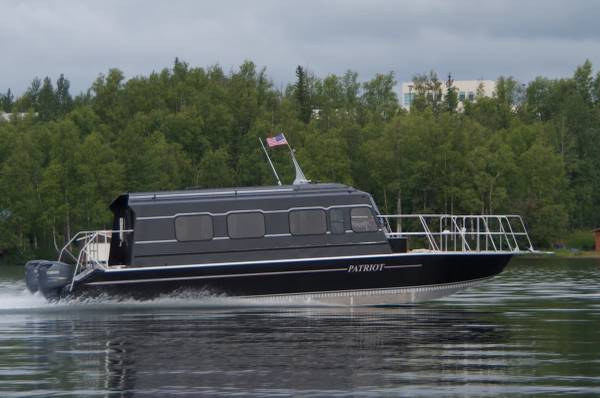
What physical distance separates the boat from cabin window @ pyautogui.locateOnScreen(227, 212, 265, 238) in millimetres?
26

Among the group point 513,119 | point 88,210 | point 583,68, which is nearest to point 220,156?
point 88,210

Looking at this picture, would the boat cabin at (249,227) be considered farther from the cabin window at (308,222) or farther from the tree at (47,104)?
the tree at (47,104)

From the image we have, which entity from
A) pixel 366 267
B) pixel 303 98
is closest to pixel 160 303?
pixel 366 267

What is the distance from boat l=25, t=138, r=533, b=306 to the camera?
30734 millimetres

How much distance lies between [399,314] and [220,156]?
7727cm

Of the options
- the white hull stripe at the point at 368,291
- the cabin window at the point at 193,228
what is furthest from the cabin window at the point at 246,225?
the white hull stripe at the point at 368,291

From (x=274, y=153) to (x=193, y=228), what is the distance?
76.2 metres

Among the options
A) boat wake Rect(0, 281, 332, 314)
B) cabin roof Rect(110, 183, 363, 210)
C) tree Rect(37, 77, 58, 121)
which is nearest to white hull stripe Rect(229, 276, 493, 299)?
boat wake Rect(0, 281, 332, 314)

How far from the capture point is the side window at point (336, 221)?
31266 millimetres

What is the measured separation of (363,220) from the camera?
31.4m

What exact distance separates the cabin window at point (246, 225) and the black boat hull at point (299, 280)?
0.83m

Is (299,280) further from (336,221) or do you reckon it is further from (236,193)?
(236,193)

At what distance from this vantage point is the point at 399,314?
29.2 m

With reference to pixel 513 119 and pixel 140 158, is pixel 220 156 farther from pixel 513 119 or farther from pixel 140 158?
pixel 513 119
